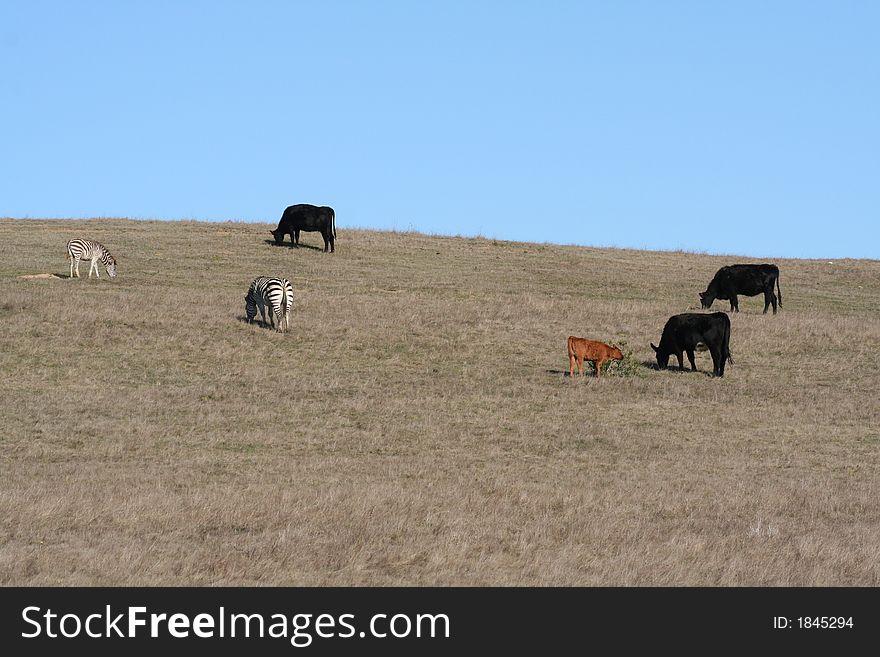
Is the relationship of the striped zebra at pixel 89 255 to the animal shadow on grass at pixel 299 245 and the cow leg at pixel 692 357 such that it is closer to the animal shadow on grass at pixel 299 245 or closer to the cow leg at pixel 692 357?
the animal shadow on grass at pixel 299 245

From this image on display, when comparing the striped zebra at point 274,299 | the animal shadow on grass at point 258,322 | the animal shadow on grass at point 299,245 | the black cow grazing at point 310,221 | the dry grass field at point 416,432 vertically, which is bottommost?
the dry grass field at point 416,432

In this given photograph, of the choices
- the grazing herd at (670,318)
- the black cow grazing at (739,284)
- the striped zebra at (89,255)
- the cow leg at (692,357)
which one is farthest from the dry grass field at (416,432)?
the striped zebra at (89,255)

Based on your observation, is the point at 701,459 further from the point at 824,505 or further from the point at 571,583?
the point at 571,583

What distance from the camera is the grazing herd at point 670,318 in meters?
26.0

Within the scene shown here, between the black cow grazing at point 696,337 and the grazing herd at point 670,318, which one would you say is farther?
the black cow grazing at point 696,337

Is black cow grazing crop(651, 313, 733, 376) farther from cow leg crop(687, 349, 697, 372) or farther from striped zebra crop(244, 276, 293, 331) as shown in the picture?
striped zebra crop(244, 276, 293, 331)

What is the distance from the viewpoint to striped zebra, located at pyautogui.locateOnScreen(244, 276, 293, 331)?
3022 centimetres

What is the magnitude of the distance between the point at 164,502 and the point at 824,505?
26.2 feet

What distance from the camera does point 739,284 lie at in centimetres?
3747

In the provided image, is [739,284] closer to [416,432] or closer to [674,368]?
[674,368]

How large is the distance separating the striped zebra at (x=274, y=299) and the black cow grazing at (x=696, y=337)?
972 centimetres

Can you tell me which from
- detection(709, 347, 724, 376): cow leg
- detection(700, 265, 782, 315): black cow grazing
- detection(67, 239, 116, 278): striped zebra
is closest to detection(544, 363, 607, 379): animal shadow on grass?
detection(709, 347, 724, 376): cow leg

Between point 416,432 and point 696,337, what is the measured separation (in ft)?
30.9

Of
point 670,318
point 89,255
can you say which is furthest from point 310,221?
point 670,318
